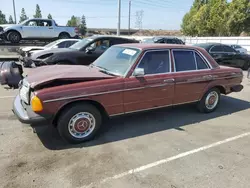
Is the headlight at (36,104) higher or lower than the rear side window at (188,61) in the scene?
lower

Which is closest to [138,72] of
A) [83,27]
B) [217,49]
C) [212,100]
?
[212,100]

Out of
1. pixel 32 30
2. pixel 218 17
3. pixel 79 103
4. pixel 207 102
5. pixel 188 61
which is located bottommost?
pixel 207 102

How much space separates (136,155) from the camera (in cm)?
341

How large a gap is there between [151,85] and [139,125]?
35.0 inches

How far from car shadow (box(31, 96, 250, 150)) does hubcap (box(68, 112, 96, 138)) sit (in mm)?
180

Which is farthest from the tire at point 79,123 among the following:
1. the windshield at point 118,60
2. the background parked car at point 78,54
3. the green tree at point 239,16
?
the green tree at point 239,16

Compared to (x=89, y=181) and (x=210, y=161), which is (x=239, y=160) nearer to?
(x=210, y=161)

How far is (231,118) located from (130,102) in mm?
2615

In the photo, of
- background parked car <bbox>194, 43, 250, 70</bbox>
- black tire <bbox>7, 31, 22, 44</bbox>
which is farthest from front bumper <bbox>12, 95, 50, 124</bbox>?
black tire <bbox>7, 31, 22, 44</bbox>

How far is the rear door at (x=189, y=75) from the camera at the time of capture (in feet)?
15.0

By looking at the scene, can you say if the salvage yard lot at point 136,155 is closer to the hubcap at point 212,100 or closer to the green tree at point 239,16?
the hubcap at point 212,100

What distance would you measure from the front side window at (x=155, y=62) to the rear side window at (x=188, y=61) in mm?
225

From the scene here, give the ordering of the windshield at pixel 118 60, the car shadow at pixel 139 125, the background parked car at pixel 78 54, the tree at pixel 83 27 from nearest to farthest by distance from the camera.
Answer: the car shadow at pixel 139 125
the windshield at pixel 118 60
the background parked car at pixel 78 54
the tree at pixel 83 27

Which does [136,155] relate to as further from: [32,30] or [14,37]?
[14,37]
